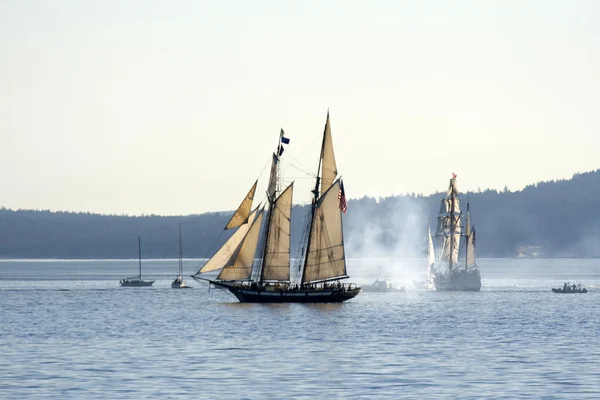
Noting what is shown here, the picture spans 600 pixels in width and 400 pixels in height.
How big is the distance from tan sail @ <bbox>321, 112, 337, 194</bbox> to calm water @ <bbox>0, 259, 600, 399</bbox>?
13520 mm

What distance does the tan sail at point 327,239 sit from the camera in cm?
12462

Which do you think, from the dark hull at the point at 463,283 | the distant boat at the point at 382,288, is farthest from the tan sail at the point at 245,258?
the distant boat at the point at 382,288

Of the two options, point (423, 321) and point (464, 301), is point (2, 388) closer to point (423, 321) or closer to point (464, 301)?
point (423, 321)

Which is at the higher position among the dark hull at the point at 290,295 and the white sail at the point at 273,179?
the white sail at the point at 273,179

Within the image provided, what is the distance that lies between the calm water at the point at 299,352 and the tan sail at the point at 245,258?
378 cm

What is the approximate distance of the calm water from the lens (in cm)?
5625

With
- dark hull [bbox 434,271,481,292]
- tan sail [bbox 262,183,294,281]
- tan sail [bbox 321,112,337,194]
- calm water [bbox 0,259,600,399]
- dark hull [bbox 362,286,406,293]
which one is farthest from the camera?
dark hull [bbox 362,286,406,293]

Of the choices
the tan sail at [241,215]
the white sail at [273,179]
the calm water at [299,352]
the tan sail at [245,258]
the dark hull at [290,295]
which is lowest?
the calm water at [299,352]

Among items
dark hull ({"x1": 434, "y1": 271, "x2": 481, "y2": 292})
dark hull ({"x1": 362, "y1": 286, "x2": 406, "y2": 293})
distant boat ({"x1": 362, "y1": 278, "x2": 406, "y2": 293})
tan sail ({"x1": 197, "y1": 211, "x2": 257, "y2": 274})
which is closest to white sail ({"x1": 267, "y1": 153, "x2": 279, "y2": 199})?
tan sail ({"x1": 197, "y1": 211, "x2": 257, "y2": 274})

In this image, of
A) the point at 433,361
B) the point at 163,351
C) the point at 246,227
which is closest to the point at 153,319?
the point at 246,227

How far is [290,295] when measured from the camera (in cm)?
12962

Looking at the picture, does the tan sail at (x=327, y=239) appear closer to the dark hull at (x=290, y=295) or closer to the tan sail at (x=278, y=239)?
the tan sail at (x=278, y=239)

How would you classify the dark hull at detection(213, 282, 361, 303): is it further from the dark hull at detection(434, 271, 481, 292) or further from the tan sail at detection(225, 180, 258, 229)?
the dark hull at detection(434, 271, 481, 292)

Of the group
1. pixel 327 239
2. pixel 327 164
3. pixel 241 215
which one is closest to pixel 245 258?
pixel 241 215
